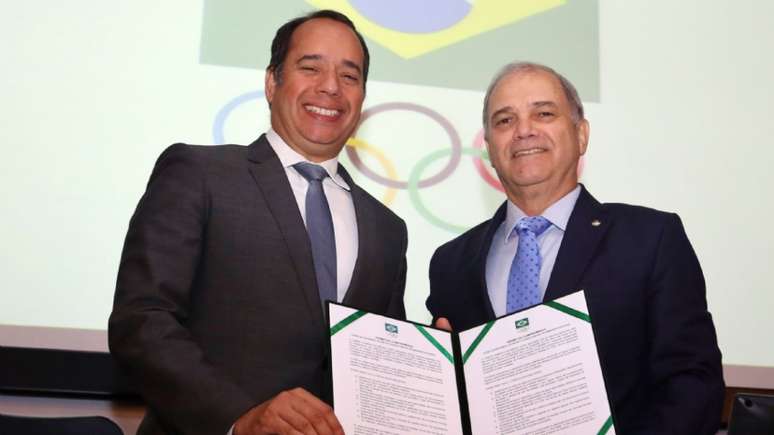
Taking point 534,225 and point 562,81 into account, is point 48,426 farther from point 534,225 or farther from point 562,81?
point 562,81

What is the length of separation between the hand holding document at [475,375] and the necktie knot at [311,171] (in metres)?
0.51

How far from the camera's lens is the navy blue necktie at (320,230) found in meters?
2.32

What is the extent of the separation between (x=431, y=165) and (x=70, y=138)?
1323 millimetres

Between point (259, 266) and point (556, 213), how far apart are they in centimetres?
93

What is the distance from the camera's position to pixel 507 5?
3723 millimetres

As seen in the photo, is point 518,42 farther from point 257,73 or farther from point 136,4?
point 136,4

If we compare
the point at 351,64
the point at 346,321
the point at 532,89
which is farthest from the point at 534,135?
the point at 346,321

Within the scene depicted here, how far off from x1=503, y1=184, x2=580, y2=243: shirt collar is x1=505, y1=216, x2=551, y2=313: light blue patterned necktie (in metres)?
0.03

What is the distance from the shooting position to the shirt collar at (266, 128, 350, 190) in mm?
2531

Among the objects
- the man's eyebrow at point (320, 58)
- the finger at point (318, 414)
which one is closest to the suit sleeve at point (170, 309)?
the finger at point (318, 414)

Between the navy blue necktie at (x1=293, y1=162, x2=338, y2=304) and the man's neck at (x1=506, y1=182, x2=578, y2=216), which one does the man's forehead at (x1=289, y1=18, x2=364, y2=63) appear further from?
the man's neck at (x1=506, y1=182, x2=578, y2=216)

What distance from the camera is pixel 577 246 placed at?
2.47 metres

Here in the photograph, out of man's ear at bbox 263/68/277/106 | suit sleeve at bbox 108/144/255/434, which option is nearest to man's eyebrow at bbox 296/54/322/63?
man's ear at bbox 263/68/277/106

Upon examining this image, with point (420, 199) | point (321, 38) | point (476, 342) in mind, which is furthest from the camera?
point (420, 199)
